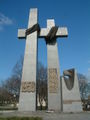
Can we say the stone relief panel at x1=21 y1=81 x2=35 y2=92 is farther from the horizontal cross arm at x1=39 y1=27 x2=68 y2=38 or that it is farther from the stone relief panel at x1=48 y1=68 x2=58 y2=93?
the horizontal cross arm at x1=39 y1=27 x2=68 y2=38

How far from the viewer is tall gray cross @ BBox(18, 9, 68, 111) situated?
53.2ft

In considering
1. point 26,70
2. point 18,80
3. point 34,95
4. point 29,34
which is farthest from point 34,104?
point 18,80

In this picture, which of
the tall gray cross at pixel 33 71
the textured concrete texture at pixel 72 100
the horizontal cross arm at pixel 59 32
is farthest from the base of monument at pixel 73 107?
the horizontal cross arm at pixel 59 32

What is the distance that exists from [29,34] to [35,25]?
1.15 metres

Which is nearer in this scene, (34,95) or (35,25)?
(34,95)

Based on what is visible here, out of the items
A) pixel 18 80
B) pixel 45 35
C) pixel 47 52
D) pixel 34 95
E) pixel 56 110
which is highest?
pixel 45 35

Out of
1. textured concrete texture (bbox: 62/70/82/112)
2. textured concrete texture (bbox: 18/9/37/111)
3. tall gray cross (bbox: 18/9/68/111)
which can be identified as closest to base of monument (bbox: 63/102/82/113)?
textured concrete texture (bbox: 62/70/82/112)

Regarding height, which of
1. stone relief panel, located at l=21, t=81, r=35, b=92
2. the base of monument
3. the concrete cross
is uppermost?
the concrete cross

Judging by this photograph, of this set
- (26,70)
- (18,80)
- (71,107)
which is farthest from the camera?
(18,80)

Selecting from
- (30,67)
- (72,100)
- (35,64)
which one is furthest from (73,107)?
(30,67)

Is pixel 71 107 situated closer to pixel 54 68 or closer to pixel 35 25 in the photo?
pixel 54 68

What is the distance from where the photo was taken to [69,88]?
1612cm

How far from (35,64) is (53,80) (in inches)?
93.8

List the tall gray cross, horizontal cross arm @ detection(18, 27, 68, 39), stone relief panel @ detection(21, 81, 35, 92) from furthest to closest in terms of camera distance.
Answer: horizontal cross arm @ detection(18, 27, 68, 39), stone relief panel @ detection(21, 81, 35, 92), the tall gray cross
